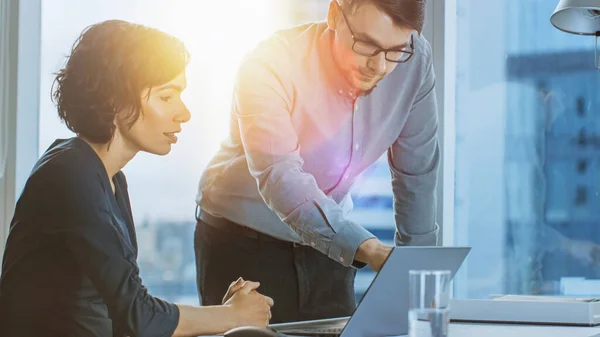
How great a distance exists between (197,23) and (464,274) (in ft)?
3.87

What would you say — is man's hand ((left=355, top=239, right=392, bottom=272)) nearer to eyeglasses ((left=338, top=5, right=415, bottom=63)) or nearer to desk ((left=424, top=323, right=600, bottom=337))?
desk ((left=424, top=323, right=600, bottom=337))

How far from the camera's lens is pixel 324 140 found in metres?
2.30

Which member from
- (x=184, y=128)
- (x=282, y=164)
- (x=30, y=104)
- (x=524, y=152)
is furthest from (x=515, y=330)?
(x=30, y=104)

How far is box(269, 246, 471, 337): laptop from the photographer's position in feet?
4.35

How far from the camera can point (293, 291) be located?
2.25 metres

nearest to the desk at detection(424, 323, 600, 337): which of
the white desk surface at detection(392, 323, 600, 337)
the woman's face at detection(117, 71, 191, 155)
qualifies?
the white desk surface at detection(392, 323, 600, 337)

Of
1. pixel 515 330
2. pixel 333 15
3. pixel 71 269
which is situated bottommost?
pixel 515 330

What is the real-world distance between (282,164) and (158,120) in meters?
0.29

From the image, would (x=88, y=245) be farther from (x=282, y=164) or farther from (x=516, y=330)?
(x=516, y=330)

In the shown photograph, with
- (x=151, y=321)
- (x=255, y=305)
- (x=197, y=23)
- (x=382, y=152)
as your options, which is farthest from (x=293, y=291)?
(x=197, y=23)

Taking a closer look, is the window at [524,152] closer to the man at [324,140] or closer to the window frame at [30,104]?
the window frame at [30,104]

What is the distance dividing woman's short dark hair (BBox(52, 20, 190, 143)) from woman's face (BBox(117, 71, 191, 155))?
0.02 m

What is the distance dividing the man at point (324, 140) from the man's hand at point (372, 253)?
1.51 ft

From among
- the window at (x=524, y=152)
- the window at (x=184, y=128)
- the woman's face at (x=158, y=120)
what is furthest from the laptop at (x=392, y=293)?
the window at (x=524, y=152)
